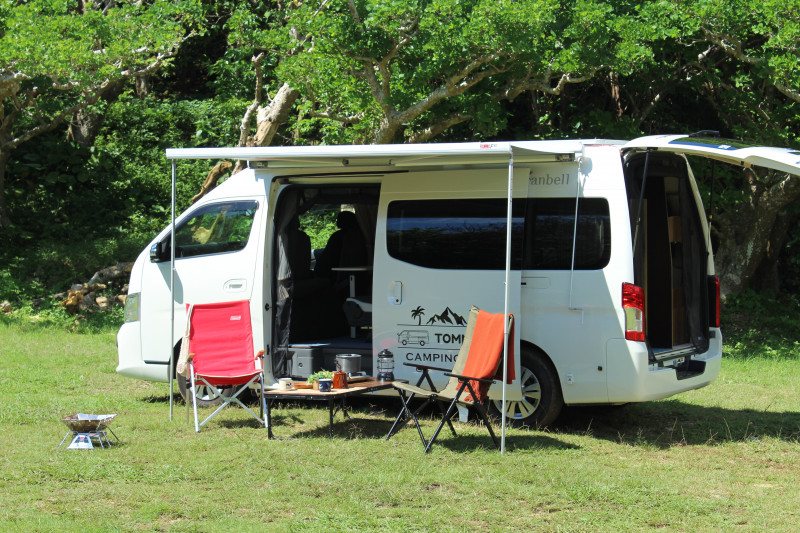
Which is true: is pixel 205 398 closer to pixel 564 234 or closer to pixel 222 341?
pixel 222 341

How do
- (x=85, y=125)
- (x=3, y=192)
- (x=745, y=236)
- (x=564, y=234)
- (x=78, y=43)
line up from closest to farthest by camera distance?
(x=564, y=234)
(x=78, y=43)
(x=745, y=236)
(x=3, y=192)
(x=85, y=125)

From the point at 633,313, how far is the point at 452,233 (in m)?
1.52

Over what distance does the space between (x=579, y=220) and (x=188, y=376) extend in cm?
320

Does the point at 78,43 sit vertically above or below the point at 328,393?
above

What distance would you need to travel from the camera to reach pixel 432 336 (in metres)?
6.88

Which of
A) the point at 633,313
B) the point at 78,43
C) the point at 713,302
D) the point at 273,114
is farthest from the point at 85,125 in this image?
the point at 633,313

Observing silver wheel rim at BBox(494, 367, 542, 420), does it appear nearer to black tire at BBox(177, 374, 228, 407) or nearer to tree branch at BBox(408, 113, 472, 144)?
black tire at BBox(177, 374, 228, 407)

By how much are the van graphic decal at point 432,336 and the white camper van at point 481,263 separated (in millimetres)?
11

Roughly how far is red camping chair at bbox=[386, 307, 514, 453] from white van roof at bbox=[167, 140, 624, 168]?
1.13 metres

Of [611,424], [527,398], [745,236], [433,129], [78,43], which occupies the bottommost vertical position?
[611,424]

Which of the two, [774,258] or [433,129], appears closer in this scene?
[433,129]

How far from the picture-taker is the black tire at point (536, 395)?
6570 millimetres

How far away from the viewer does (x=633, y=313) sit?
6191mm

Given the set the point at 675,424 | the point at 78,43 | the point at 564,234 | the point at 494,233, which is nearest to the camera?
the point at 564,234
